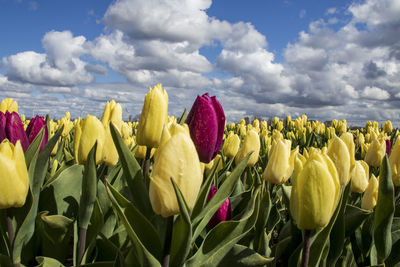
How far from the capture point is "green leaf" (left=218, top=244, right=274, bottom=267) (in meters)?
1.39

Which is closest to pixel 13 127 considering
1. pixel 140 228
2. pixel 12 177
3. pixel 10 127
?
pixel 10 127

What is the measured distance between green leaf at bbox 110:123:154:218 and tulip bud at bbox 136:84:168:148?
0.92 ft

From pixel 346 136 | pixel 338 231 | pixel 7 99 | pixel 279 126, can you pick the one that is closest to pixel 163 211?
pixel 338 231

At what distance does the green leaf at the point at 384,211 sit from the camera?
147 centimetres

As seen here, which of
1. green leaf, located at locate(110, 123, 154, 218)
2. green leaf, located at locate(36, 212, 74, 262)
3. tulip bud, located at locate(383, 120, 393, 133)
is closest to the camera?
green leaf, located at locate(110, 123, 154, 218)

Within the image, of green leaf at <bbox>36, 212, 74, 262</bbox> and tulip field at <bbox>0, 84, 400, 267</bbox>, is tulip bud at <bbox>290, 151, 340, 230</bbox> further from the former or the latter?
green leaf at <bbox>36, 212, 74, 262</bbox>

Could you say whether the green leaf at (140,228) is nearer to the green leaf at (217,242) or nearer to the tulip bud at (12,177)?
the green leaf at (217,242)

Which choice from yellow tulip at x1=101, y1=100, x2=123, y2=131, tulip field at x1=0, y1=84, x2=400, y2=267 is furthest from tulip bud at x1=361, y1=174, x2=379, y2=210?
yellow tulip at x1=101, y1=100, x2=123, y2=131

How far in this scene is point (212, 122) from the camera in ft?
4.69

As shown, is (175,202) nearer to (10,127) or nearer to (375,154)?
(10,127)

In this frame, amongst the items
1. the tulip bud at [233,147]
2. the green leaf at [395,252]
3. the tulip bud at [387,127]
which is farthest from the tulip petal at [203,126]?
the tulip bud at [387,127]

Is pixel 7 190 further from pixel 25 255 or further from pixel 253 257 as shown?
pixel 253 257

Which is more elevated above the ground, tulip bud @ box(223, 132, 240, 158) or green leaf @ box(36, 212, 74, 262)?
tulip bud @ box(223, 132, 240, 158)

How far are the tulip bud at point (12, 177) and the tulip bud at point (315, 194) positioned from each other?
3.23ft
